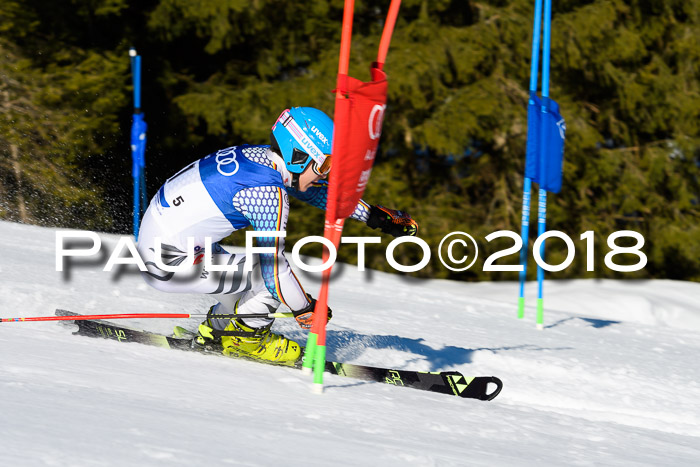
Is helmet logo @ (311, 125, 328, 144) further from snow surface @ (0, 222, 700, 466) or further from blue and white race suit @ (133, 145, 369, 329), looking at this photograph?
snow surface @ (0, 222, 700, 466)

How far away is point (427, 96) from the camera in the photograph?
12.6m

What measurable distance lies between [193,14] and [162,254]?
9694 millimetres

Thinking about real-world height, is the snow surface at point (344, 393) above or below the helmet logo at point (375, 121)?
below

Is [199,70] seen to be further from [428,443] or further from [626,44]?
[428,443]

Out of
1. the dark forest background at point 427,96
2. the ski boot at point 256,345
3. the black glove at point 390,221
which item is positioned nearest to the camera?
the ski boot at point 256,345

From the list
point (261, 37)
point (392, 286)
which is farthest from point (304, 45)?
point (392, 286)

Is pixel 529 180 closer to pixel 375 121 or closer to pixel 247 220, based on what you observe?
pixel 247 220

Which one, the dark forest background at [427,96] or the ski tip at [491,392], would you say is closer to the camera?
the ski tip at [491,392]

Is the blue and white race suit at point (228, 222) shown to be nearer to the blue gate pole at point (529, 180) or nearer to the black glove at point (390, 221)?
the black glove at point (390, 221)

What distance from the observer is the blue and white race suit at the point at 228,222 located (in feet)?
10.5

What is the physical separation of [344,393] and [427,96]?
9.83m

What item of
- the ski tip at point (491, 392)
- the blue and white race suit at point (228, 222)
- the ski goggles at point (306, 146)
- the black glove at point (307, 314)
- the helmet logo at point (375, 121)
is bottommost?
the ski tip at point (491, 392)

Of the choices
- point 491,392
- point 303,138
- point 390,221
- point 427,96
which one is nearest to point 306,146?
point 303,138

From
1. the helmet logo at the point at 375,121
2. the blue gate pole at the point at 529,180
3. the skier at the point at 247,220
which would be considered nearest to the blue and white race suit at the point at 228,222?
the skier at the point at 247,220
